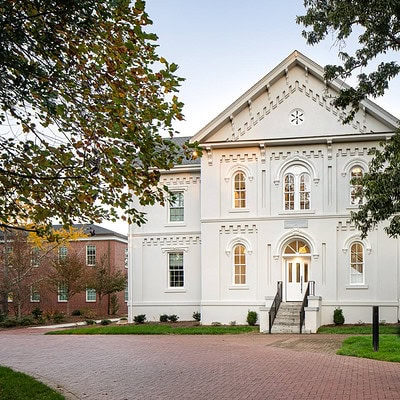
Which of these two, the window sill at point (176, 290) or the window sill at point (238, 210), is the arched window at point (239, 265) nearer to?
the window sill at point (238, 210)

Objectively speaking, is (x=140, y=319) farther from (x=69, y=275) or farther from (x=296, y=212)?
(x=69, y=275)

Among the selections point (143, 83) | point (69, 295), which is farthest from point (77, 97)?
point (69, 295)

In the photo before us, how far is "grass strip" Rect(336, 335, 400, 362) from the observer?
15.8 m

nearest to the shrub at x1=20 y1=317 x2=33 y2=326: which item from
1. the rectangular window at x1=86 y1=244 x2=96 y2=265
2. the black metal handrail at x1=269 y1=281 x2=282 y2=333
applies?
the rectangular window at x1=86 y1=244 x2=96 y2=265

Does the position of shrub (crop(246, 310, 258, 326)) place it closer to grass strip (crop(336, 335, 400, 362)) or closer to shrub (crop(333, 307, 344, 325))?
shrub (crop(333, 307, 344, 325))

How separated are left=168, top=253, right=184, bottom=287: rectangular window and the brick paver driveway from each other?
29.6ft

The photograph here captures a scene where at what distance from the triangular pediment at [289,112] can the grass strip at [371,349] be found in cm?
1127

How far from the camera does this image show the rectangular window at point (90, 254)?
44844 mm

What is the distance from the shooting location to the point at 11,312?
144 feet

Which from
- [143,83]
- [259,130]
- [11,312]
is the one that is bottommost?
[11,312]

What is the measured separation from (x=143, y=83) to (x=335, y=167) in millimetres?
20048

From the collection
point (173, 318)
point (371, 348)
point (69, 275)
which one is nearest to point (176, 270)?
point (173, 318)

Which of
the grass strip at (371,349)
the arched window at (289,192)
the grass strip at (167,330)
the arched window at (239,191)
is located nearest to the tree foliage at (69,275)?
the grass strip at (167,330)

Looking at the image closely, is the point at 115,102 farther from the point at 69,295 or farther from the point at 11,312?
the point at 11,312
